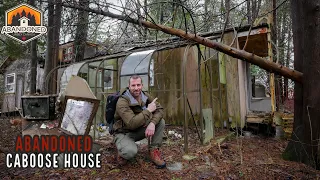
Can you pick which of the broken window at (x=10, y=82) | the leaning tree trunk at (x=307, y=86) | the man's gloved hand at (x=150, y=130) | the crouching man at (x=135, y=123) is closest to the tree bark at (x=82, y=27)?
the crouching man at (x=135, y=123)

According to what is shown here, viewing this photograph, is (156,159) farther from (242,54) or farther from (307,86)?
(307,86)

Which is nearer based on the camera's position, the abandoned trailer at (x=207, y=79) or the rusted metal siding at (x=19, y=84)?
the abandoned trailer at (x=207, y=79)

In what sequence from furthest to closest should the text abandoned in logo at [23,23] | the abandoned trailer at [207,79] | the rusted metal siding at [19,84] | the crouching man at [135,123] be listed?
the rusted metal siding at [19,84], the text abandoned in logo at [23,23], the abandoned trailer at [207,79], the crouching man at [135,123]

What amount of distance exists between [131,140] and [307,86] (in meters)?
2.94

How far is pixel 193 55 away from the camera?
754 cm

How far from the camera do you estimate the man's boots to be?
3350 mm

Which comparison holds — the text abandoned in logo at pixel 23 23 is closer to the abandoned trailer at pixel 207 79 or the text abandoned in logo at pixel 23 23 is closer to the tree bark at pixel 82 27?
the tree bark at pixel 82 27

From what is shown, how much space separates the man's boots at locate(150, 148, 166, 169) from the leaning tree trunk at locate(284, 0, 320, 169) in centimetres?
223

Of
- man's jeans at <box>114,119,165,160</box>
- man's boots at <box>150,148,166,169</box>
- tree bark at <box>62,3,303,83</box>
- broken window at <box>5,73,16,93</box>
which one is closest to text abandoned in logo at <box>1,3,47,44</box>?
tree bark at <box>62,3,303,83</box>

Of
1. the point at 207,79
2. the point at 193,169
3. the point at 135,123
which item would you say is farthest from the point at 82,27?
the point at 207,79

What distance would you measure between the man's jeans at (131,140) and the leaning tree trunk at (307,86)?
2293mm

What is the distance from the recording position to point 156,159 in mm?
3400

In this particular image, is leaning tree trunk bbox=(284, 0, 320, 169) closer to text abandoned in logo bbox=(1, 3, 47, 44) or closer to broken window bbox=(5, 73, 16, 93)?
text abandoned in logo bbox=(1, 3, 47, 44)

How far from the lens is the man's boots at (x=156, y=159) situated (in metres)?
3.35
